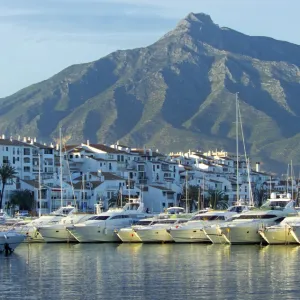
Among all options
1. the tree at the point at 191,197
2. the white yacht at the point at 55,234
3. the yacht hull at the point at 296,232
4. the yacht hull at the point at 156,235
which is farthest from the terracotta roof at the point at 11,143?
the yacht hull at the point at 296,232

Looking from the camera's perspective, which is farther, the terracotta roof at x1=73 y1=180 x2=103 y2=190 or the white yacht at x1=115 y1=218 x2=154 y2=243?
the terracotta roof at x1=73 y1=180 x2=103 y2=190

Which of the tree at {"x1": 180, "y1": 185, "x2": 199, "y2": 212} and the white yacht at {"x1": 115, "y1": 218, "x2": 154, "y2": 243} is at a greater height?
the tree at {"x1": 180, "y1": 185, "x2": 199, "y2": 212}

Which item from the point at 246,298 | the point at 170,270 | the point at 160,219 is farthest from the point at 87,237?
the point at 246,298

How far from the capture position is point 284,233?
72.4 m

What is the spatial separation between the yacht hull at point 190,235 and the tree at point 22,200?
6447 cm

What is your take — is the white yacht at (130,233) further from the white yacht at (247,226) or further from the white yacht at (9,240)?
the white yacht at (9,240)

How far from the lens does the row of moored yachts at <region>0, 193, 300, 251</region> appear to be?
72.7 meters

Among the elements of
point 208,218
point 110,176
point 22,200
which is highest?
point 110,176

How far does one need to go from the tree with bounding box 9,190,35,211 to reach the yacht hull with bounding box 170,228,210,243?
6447 cm

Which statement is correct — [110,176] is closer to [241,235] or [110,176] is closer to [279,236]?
[241,235]

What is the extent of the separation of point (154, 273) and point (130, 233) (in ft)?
89.6

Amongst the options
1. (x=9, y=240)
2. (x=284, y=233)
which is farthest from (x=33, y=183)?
(x=9, y=240)

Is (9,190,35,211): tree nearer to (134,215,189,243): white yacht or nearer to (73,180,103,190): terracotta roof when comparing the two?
(73,180,103,190): terracotta roof

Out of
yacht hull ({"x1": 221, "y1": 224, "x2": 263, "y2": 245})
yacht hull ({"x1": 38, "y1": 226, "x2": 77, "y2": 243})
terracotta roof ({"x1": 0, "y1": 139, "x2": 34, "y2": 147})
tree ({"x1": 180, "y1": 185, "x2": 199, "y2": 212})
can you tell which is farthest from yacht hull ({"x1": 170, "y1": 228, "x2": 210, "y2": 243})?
terracotta roof ({"x1": 0, "y1": 139, "x2": 34, "y2": 147})
